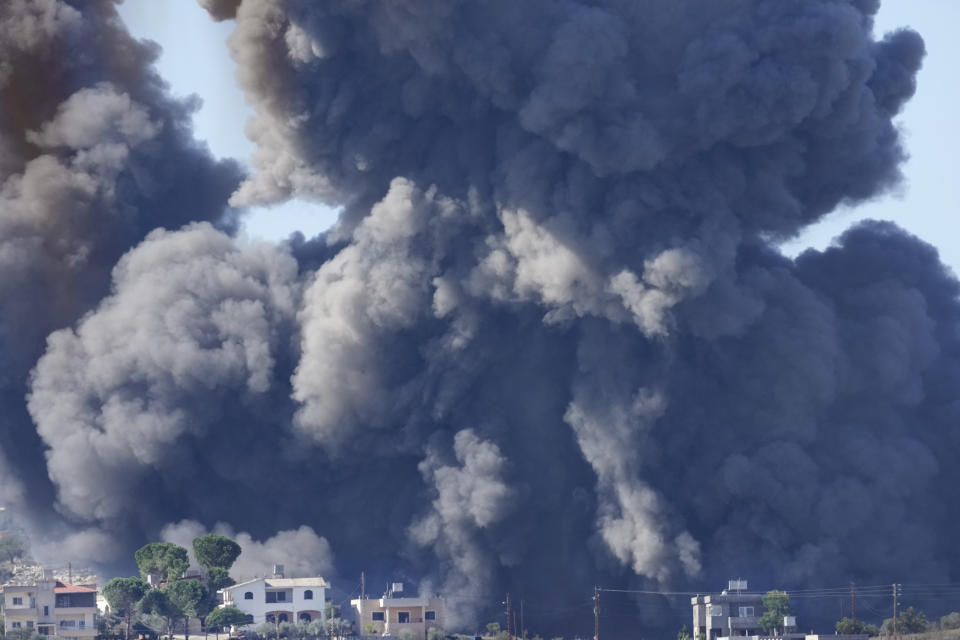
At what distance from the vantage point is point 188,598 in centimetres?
8638

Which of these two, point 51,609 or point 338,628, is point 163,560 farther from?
point 338,628

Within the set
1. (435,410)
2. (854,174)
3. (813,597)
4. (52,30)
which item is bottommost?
(813,597)

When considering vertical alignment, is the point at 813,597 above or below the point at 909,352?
below

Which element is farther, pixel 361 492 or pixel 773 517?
pixel 361 492

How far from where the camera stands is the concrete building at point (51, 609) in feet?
287

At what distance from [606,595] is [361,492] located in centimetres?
1081

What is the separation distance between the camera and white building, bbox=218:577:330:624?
90375mm

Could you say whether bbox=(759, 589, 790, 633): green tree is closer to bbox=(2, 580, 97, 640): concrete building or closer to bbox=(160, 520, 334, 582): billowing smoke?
bbox=(160, 520, 334, 582): billowing smoke

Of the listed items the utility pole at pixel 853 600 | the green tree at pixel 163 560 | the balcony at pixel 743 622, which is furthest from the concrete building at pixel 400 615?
the utility pole at pixel 853 600

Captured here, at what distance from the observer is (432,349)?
92.1 metres

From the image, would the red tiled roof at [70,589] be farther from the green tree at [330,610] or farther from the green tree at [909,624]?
the green tree at [909,624]

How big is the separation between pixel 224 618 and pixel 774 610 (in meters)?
20.1

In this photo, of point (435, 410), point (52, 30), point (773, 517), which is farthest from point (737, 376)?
point (52, 30)

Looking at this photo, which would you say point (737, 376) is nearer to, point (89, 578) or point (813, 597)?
point (813, 597)
